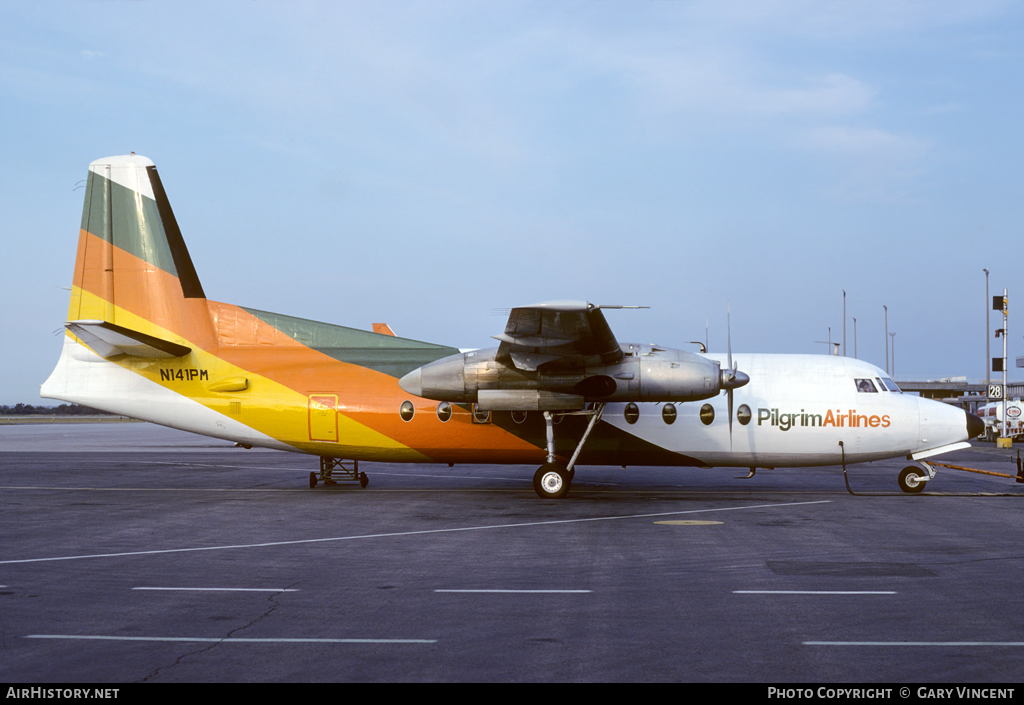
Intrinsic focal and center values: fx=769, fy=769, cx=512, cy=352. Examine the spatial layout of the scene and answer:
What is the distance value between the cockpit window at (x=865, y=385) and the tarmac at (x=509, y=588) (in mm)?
2531

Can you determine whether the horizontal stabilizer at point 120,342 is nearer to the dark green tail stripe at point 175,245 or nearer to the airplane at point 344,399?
the airplane at point 344,399

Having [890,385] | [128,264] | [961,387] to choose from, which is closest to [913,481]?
[890,385]

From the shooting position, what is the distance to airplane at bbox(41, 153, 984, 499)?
57.3 feet

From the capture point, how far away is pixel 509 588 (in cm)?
854

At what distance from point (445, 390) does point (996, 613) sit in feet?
35.8

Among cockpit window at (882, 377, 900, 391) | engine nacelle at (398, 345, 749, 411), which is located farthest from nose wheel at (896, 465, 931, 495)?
engine nacelle at (398, 345, 749, 411)

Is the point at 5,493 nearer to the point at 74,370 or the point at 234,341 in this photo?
the point at 74,370

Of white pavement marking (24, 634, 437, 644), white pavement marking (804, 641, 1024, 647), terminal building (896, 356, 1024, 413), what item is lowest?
terminal building (896, 356, 1024, 413)

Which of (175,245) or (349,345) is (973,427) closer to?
(349,345)

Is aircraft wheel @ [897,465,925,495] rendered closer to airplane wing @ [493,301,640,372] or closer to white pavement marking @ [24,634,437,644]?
airplane wing @ [493,301,640,372]

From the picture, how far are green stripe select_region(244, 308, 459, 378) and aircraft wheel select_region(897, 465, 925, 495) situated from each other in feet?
36.4

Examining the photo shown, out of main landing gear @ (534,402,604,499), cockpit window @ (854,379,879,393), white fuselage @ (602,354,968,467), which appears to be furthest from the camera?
cockpit window @ (854,379,879,393)

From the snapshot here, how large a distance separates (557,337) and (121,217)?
10.8m

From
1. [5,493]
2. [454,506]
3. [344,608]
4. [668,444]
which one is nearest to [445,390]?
[454,506]
